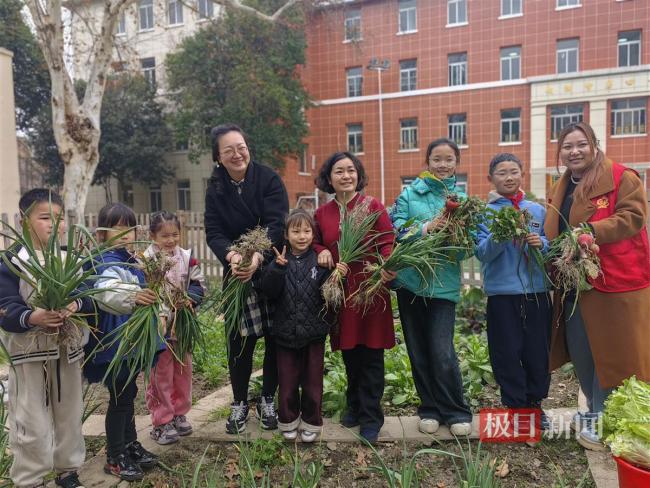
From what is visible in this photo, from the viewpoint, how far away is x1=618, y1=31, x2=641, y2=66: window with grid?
21.0 m

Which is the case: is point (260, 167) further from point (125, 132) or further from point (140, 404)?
point (125, 132)

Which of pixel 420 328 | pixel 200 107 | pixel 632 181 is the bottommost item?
pixel 420 328

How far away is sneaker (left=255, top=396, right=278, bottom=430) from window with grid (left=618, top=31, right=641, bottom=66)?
24276 mm

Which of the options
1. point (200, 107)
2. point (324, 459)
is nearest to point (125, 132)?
point (200, 107)

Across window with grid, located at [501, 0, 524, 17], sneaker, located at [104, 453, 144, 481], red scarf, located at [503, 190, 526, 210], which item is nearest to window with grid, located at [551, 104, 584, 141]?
window with grid, located at [501, 0, 524, 17]

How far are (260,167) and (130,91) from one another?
21.8m

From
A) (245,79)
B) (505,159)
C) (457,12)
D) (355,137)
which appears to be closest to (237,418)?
(505,159)

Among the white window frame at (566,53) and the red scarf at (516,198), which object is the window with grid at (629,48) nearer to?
the white window frame at (566,53)

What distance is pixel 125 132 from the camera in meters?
21.9

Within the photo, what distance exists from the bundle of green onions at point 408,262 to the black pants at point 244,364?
0.69 m

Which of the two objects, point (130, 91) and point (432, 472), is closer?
point (432, 472)

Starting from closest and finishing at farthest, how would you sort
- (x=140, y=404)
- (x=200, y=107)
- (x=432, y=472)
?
(x=432, y=472), (x=140, y=404), (x=200, y=107)

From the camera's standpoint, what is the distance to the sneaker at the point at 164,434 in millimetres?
2863

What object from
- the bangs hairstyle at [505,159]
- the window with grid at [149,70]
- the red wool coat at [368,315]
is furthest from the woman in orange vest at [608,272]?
the window with grid at [149,70]
